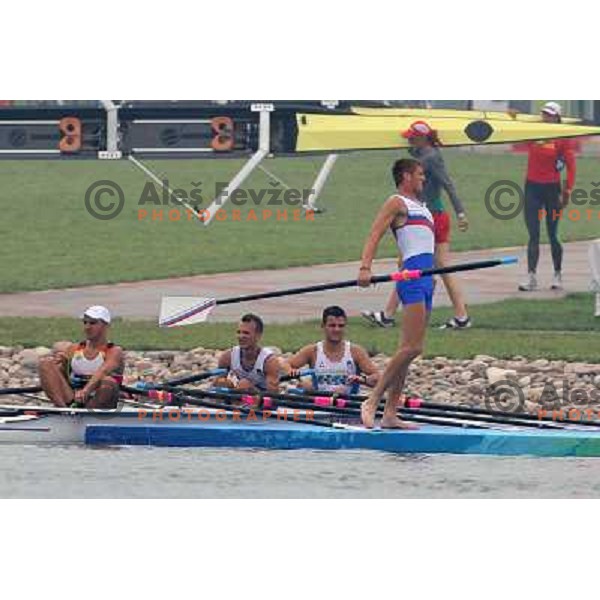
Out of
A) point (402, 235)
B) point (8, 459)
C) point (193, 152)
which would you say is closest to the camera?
point (402, 235)

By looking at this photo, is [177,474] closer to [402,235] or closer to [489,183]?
[402,235]

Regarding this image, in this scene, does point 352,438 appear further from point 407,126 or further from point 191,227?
point 191,227

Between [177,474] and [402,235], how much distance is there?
7.64 ft

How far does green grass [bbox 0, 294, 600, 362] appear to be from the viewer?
968 inches

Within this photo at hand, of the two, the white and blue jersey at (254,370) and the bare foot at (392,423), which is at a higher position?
the white and blue jersey at (254,370)

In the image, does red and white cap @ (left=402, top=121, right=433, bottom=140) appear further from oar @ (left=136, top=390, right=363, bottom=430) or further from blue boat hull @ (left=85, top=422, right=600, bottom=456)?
blue boat hull @ (left=85, top=422, right=600, bottom=456)

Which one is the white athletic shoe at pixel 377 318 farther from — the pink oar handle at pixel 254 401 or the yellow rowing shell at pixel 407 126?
the pink oar handle at pixel 254 401

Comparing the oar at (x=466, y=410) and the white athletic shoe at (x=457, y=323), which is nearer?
the oar at (x=466, y=410)

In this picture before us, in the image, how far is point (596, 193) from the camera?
2414 cm

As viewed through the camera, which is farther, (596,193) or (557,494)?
(596,193)

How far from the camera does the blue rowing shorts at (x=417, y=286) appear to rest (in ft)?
62.3

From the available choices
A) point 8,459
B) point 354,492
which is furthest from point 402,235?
point 8,459

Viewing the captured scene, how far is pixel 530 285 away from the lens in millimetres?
24641

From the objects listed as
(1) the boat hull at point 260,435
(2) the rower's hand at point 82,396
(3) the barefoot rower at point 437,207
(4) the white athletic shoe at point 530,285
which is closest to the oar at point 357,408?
(1) the boat hull at point 260,435
